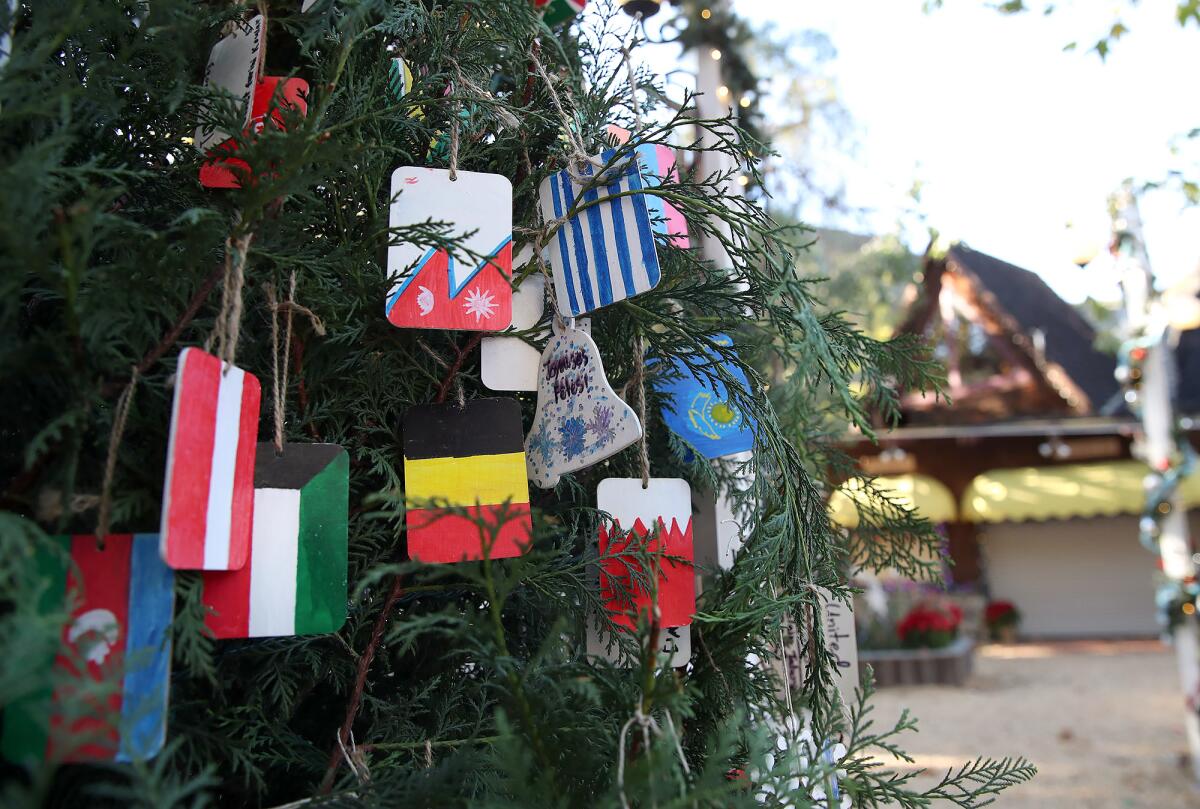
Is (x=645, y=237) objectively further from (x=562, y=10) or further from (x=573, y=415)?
(x=562, y=10)

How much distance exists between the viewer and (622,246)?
47.7 inches

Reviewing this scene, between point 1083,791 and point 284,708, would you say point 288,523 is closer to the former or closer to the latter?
point 284,708

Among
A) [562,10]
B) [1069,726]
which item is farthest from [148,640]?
[1069,726]

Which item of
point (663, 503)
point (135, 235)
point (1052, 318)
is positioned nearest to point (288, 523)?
point (135, 235)

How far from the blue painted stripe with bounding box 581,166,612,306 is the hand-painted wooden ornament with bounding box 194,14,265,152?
19.4 inches

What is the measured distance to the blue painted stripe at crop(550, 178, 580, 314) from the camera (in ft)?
4.13

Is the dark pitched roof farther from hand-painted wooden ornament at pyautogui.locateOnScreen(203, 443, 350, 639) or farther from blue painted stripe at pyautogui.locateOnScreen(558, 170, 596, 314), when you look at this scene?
hand-painted wooden ornament at pyautogui.locateOnScreen(203, 443, 350, 639)

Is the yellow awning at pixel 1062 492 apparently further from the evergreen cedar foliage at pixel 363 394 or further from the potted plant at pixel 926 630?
the evergreen cedar foliage at pixel 363 394

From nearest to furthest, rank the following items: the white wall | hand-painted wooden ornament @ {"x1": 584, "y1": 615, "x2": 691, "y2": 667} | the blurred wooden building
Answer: hand-painted wooden ornament @ {"x1": 584, "y1": 615, "x2": 691, "y2": 667} < the blurred wooden building < the white wall

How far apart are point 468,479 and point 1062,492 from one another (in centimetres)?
1472

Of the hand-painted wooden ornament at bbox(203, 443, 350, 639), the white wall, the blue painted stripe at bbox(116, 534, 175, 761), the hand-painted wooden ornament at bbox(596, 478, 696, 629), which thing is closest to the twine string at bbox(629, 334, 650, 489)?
the hand-painted wooden ornament at bbox(596, 478, 696, 629)

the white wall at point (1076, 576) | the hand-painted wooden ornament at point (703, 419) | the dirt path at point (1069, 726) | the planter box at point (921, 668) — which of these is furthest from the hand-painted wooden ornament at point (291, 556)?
the white wall at point (1076, 576)

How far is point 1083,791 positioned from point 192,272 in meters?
7.05

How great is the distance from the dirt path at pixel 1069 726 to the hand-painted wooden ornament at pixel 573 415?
193 inches
